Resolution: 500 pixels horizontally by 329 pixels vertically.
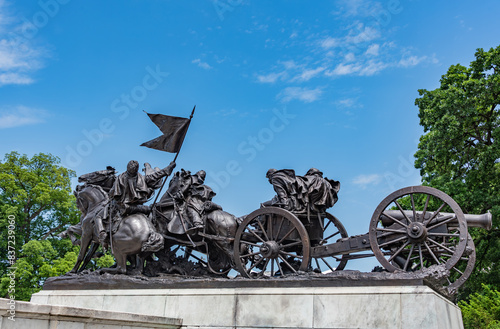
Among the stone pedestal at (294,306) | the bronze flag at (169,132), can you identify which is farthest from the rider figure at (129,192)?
the stone pedestal at (294,306)

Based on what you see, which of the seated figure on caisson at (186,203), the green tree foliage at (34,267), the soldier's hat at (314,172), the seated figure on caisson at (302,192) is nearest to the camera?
the seated figure on caisson at (302,192)

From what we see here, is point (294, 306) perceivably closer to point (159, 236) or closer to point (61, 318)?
point (159, 236)

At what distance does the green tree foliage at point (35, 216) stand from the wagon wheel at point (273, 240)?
1476 cm

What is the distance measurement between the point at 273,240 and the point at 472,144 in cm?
1144

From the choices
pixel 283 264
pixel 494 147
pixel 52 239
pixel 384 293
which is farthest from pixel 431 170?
pixel 52 239

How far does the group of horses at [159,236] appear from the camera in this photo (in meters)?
10.7

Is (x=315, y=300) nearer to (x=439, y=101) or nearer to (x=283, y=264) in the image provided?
(x=283, y=264)

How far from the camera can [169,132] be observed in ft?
39.6

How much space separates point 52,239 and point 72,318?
1968cm

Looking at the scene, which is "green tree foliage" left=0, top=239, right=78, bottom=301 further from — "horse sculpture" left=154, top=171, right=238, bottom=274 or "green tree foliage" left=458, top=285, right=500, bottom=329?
"green tree foliage" left=458, top=285, right=500, bottom=329

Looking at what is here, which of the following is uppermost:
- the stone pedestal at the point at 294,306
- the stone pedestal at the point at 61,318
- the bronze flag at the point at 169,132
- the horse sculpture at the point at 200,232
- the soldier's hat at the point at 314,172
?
the bronze flag at the point at 169,132

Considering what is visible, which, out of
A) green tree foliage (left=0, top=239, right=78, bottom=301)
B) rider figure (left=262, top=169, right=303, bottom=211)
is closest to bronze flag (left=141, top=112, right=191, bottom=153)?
rider figure (left=262, top=169, right=303, bottom=211)

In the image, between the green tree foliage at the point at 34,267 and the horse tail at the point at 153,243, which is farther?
the green tree foliage at the point at 34,267

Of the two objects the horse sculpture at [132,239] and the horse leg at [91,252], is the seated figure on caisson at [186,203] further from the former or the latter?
the horse leg at [91,252]
